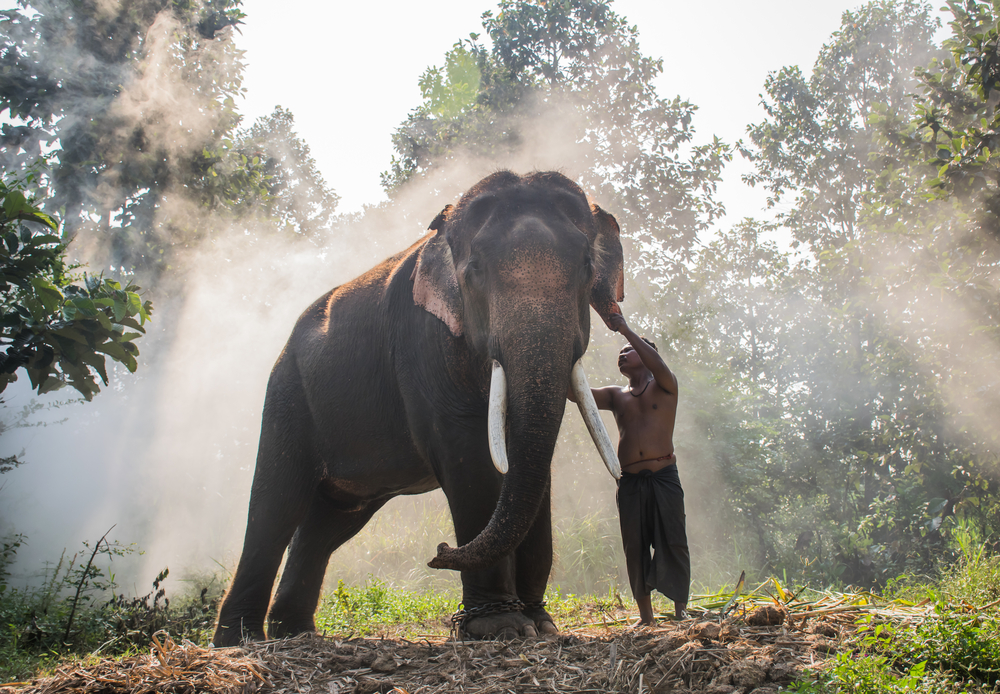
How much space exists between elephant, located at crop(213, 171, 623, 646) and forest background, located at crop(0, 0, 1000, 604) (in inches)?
181

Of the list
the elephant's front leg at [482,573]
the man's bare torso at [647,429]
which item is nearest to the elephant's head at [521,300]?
the elephant's front leg at [482,573]

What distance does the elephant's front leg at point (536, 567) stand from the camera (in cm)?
350

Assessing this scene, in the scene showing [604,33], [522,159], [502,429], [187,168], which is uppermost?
[604,33]

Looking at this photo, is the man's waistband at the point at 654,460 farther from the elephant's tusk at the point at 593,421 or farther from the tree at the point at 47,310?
the tree at the point at 47,310

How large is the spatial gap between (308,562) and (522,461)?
2501 millimetres

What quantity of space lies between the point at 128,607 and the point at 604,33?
15.3 meters

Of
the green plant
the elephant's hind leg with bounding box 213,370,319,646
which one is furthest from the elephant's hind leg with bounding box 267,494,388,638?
the elephant's hind leg with bounding box 213,370,319,646

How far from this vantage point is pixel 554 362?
9.77ft

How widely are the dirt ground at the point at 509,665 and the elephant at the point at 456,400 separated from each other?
0.37 metres

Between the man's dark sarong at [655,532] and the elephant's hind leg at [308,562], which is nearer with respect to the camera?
the man's dark sarong at [655,532]

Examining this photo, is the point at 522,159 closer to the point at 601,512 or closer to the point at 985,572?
the point at 601,512

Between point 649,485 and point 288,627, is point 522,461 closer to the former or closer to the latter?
point 649,485

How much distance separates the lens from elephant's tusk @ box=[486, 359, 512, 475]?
9.24 ft

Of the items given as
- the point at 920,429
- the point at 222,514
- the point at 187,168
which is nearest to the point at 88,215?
the point at 187,168
